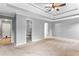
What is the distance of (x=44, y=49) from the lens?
8.05ft

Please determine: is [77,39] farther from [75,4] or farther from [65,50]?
[75,4]

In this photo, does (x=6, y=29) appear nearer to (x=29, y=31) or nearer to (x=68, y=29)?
(x=29, y=31)

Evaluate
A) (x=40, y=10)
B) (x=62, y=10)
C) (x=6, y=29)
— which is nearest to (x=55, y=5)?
(x=62, y=10)

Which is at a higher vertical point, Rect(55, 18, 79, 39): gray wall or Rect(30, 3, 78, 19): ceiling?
Rect(30, 3, 78, 19): ceiling

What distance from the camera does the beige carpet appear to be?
93.9 inches

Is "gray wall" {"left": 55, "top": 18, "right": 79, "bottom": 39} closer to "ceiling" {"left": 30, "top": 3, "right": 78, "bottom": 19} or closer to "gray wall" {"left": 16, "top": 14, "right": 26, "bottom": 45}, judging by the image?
"ceiling" {"left": 30, "top": 3, "right": 78, "bottom": 19}

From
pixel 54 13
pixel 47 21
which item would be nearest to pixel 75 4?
pixel 54 13

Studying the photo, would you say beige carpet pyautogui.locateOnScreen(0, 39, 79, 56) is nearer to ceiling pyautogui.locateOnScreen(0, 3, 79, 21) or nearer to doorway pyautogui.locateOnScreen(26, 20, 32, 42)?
doorway pyautogui.locateOnScreen(26, 20, 32, 42)

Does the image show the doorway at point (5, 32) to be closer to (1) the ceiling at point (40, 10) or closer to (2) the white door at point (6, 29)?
(2) the white door at point (6, 29)

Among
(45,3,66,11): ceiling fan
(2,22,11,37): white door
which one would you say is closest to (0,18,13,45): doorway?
(2,22,11,37): white door

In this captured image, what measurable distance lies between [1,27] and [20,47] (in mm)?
539

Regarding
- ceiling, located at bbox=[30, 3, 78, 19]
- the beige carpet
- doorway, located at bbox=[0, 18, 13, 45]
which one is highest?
ceiling, located at bbox=[30, 3, 78, 19]

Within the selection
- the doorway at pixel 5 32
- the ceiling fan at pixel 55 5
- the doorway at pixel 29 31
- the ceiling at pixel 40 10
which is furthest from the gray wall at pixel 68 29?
the doorway at pixel 5 32

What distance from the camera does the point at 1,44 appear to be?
243 cm
